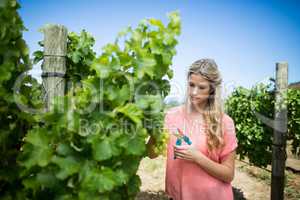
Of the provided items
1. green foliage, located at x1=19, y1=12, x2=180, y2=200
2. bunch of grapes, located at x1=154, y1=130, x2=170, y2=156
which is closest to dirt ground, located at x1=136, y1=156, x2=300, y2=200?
bunch of grapes, located at x1=154, y1=130, x2=170, y2=156

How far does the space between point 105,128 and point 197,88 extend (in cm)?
110

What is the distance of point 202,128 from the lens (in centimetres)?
264

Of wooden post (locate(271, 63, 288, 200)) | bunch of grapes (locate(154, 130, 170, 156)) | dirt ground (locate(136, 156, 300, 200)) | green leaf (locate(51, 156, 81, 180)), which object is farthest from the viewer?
dirt ground (locate(136, 156, 300, 200))

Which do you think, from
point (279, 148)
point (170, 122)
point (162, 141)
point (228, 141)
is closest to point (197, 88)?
point (170, 122)

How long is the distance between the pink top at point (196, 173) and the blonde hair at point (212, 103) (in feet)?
0.19

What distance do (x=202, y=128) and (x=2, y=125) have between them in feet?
5.03

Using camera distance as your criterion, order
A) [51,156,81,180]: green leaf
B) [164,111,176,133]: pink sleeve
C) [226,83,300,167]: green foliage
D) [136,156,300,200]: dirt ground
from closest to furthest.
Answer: [51,156,81,180]: green leaf
[164,111,176,133]: pink sleeve
[136,156,300,200]: dirt ground
[226,83,300,167]: green foliage

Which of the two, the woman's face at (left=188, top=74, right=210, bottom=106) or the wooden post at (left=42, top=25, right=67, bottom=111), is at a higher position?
the wooden post at (left=42, top=25, right=67, bottom=111)

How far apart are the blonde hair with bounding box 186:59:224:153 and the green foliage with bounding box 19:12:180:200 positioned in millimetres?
746

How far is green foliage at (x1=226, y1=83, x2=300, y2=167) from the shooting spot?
7.16 meters

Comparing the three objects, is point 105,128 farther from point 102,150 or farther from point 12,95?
point 12,95

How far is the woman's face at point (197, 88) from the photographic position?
8.27 feet

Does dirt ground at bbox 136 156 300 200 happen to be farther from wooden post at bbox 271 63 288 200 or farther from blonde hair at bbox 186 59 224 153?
blonde hair at bbox 186 59 224 153

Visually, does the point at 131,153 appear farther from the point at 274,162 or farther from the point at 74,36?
the point at 274,162
